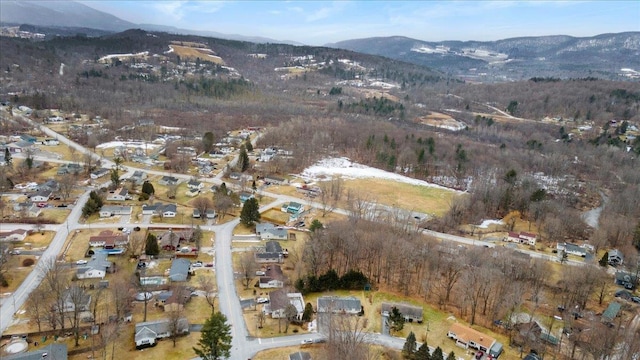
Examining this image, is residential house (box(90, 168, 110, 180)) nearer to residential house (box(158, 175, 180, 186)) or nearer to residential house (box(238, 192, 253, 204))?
residential house (box(158, 175, 180, 186))

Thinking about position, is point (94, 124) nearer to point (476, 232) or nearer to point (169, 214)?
point (169, 214)

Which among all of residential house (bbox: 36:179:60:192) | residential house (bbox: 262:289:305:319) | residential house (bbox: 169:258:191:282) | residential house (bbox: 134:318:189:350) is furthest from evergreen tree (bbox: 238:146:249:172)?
residential house (bbox: 134:318:189:350)

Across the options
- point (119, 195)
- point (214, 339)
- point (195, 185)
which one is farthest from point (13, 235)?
point (214, 339)

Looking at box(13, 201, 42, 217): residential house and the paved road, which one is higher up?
box(13, 201, 42, 217): residential house

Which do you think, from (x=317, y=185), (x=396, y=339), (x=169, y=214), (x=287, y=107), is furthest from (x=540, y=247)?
(x=287, y=107)

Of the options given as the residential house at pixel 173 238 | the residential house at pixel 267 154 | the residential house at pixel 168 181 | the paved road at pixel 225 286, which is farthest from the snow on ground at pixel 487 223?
the residential house at pixel 168 181

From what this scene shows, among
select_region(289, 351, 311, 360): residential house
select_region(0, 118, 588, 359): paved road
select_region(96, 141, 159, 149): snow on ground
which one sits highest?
select_region(96, 141, 159, 149): snow on ground
